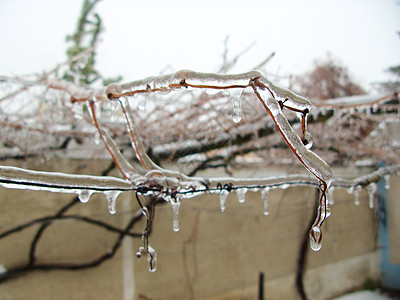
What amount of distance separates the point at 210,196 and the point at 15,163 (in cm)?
222

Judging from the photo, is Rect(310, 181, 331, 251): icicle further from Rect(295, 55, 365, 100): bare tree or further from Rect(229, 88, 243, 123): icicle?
Rect(295, 55, 365, 100): bare tree

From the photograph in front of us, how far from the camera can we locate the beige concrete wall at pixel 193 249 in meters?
2.58

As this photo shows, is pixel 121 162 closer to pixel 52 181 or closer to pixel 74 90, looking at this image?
pixel 52 181

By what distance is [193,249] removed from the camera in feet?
11.1

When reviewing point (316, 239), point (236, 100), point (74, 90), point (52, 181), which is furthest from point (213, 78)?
point (74, 90)

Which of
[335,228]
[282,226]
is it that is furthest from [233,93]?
[335,228]

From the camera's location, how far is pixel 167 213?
328 cm

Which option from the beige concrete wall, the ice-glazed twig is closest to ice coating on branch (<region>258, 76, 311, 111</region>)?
the ice-glazed twig

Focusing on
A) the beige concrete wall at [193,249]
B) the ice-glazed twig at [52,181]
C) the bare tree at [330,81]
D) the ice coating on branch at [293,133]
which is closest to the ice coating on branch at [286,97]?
the ice coating on branch at [293,133]

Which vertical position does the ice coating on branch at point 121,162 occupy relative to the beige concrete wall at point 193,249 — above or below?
above

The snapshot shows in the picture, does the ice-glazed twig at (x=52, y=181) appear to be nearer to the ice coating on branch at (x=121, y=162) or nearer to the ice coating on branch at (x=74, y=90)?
the ice coating on branch at (x=121, y=162)

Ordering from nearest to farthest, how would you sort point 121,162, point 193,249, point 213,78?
point 213,78 < point 121,162 < point 193,249

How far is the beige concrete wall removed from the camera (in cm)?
258

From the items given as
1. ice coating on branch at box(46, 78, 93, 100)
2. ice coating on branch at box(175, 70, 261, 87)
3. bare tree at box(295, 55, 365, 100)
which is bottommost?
ice coating on branch at box(175, 70, 261, 87)
